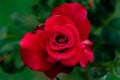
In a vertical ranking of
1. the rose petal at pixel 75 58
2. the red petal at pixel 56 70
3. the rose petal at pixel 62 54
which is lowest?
the red petal at pixel 56 70

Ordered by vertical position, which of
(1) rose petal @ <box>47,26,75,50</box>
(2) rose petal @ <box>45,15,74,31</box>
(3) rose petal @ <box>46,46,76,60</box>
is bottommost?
(3) rose petal @ <box>46,46,76,60</box>

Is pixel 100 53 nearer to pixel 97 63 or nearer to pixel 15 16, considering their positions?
pixel 97 63

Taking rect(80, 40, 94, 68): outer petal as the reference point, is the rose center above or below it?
above

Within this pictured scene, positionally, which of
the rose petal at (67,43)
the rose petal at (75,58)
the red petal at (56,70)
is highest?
the rose petal at (67,43)

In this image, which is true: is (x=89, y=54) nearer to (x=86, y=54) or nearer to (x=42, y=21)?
A: (x=86, y=54)

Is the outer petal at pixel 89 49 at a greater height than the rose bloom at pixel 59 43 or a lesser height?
lesser

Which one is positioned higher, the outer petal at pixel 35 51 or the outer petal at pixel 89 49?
the outer petal at pixel 35 51

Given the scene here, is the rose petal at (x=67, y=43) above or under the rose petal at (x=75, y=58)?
above
